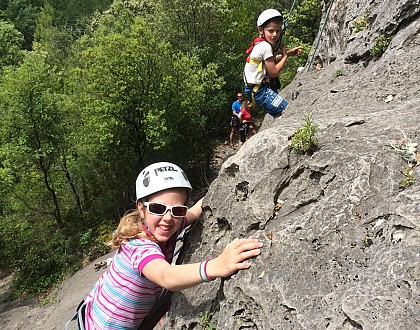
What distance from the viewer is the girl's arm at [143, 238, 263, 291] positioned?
3146 millimetres

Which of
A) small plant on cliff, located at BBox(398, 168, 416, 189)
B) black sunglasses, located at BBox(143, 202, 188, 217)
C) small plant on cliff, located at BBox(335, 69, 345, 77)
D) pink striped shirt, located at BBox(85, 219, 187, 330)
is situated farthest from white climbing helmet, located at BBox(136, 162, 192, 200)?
small plant on cliff, located at BBox(335, 69, 345, 77)

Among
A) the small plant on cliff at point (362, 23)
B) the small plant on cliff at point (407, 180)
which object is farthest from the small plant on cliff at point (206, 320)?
the small plant on cliff at point (362, 23)

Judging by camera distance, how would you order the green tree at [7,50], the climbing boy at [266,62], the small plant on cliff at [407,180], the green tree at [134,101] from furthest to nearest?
the green tree at [7,50]
the green tree at [134,101]
the climbing boy at [266,62]
the small plant on cliff at [407,180]

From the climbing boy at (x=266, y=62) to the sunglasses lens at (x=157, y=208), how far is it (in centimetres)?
405

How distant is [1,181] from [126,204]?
7862mm

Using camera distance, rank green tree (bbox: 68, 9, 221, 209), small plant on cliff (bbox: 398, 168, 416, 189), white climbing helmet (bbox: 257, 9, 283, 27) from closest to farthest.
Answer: small plant on cliff (bbox: 398, 168, 416, 189) < white climbing helmet (bbox: 257, 9, 283, 27) < green tree (bbox: 68, 9, 221, 209)

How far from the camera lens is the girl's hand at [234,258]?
10.4ft

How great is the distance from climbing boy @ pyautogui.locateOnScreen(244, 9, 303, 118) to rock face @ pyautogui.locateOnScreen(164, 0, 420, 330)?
217 centimetres

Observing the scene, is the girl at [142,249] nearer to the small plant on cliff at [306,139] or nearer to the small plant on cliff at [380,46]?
the small plant on cliff at [306,139]

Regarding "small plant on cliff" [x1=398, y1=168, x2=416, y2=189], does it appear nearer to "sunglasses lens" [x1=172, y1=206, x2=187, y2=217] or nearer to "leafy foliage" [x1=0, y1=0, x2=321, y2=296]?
"sunglasses lens" [x1=172, y1=206, x2=187, y2=217]

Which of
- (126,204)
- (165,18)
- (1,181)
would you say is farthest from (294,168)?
(165,18)

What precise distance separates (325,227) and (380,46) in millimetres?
4566

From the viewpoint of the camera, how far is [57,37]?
54938mm

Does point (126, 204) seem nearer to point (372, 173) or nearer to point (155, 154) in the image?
point (155, 154)
